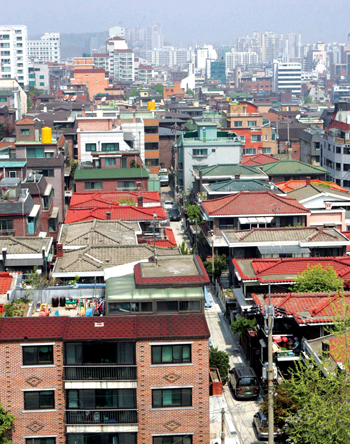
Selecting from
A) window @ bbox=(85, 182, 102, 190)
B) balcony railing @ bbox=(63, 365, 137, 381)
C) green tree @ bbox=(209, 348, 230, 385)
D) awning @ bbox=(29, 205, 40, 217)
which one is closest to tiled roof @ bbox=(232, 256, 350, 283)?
green tree @ bbox=(209, 348, 230, 385)

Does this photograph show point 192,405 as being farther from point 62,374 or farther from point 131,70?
point 131,70

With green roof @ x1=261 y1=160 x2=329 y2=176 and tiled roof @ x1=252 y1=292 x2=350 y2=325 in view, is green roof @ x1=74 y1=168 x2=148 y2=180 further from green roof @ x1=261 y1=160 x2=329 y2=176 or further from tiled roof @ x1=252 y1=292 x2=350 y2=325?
tiled roof @ x1=252 y1=292 x2=350 y2=325

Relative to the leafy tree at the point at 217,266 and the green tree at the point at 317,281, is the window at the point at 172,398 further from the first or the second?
the leafy tree at the point at 217,266

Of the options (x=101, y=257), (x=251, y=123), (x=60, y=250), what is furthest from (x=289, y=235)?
(x=251, y=123)

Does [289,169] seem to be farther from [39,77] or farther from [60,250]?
[39,77]

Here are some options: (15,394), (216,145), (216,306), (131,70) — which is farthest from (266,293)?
(131,70)

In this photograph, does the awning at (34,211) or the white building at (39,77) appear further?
the white building at (39,77)

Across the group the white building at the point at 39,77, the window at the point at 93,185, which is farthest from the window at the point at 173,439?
the white building at the point at 39,77

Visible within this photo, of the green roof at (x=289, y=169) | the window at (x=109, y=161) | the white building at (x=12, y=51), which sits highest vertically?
the white building at (x=12, y=51)
